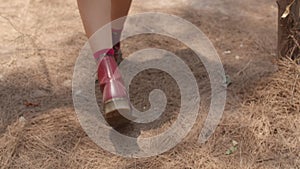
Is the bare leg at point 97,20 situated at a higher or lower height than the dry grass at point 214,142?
higher

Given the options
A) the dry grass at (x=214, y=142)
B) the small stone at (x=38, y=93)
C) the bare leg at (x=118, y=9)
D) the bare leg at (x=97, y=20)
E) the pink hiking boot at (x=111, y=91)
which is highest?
the bare leg at (x=97, y=20)

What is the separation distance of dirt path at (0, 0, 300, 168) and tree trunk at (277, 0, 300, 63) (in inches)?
2.6

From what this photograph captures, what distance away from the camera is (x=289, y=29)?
1993 mm

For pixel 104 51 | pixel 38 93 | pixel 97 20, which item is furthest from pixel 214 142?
pixel 38 93

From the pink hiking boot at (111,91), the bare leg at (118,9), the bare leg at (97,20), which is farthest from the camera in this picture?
the bare leg at (118,9)

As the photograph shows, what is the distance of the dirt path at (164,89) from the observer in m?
1.74

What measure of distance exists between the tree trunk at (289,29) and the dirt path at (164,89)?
0.07m

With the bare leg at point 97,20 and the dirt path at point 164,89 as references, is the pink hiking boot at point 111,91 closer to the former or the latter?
the bare leg at point 97,20

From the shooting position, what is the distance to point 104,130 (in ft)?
6.13

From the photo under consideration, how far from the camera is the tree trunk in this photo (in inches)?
76.4

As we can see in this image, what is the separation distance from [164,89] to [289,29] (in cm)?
62

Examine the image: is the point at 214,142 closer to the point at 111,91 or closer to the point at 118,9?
the point at 111,91

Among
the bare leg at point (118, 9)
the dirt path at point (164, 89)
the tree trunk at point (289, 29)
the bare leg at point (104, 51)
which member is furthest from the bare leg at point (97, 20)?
the tree trunk at point (289, 29)

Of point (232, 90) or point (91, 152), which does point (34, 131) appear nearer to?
point (91, 152)
